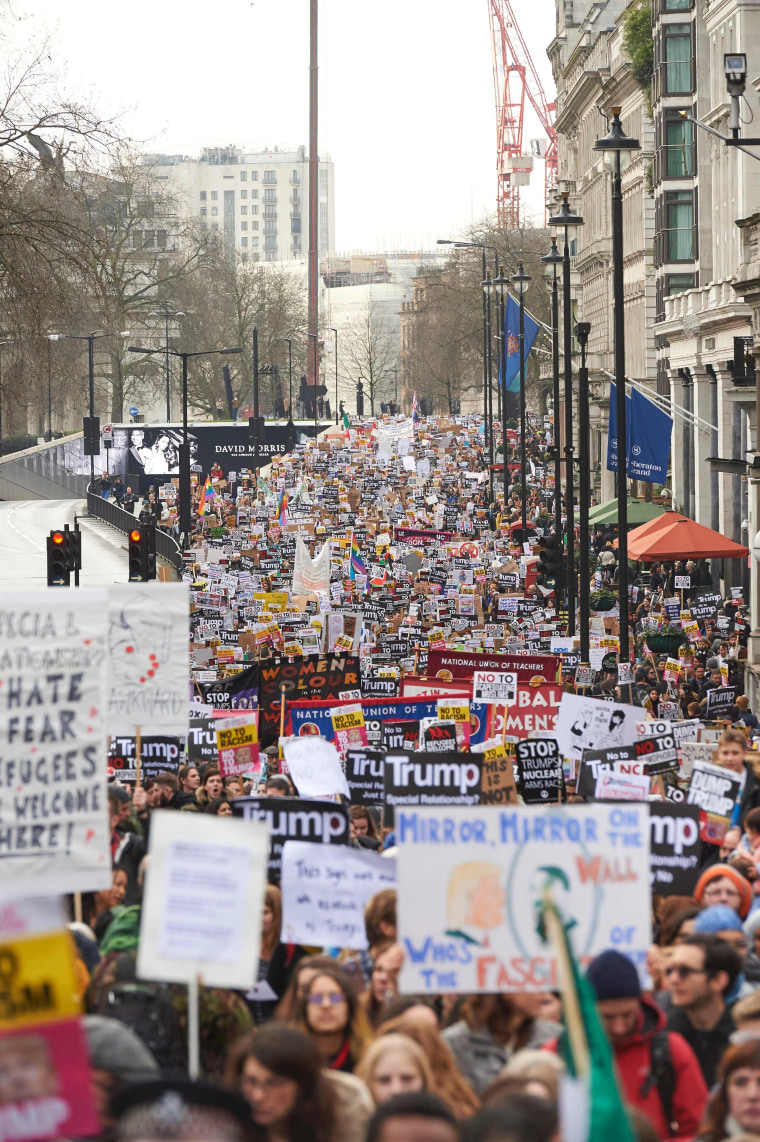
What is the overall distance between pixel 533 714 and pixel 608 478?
163 ft

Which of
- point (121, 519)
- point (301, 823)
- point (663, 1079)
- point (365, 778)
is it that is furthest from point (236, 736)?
point (121, 519)

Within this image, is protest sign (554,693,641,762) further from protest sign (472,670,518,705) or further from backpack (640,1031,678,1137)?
backpack (640,1031,678,1137)

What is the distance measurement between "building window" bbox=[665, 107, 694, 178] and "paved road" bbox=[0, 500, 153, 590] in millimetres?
18175

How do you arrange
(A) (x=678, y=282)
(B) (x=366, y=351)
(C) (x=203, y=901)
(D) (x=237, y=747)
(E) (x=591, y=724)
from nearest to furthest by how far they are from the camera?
(C) (x=203, y=901) → (D) (x=237, y=747) → (E) (x=591, y=724) → (A) (x=678, y=282) → (B) (x=366, y=351)

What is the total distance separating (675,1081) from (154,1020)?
1.77 meters

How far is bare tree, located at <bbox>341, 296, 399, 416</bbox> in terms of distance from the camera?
173 metres

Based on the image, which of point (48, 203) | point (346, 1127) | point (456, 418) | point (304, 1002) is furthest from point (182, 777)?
point (456, 418)

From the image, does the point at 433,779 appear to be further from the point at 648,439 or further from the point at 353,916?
the point at 648,439

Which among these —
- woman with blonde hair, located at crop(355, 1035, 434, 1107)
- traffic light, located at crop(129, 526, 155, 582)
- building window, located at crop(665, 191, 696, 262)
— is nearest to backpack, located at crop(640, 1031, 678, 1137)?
woman with blonde hair, located at crop(355, 1035, 434, 1107)

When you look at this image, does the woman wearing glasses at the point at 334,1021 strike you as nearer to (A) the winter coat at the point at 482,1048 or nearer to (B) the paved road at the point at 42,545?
(A) the winter coat at the point at 482,1048

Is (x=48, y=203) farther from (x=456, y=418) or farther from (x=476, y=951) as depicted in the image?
(x=456, y=418)

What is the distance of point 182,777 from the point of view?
1372 cm

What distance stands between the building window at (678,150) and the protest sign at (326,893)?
1733 inches

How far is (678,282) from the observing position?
5028 centimetres
